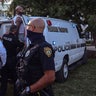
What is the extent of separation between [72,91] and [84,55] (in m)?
5.14

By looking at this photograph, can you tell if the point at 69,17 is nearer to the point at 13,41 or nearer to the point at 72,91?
the point at 72,91

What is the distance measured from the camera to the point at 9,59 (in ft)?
22.9

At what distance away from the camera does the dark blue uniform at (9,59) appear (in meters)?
6.98

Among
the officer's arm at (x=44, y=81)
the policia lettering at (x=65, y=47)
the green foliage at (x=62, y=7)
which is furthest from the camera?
the green foliage at (x=62, y=7)

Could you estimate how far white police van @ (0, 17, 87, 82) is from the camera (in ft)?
30.3

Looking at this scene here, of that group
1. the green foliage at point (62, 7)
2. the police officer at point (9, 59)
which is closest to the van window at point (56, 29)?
the police officer at point (9, 59)

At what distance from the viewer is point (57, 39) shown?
960 cm

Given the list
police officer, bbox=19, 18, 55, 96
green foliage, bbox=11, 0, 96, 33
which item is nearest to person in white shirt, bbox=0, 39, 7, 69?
police officer, bbox=19, 18, 55, 96

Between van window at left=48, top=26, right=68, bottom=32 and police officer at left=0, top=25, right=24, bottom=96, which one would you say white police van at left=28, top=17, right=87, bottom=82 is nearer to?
van window at left=48, top=26, right=68, bottom=32

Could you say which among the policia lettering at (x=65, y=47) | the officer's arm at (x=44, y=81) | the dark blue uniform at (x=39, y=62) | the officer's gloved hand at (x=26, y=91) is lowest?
the policia lettering at (x=65, y=47)

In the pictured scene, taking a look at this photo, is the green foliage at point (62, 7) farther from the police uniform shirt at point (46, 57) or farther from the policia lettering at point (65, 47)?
the police uniform shirt at point (46, 57)

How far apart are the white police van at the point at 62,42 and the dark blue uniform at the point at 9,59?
1.22 meters

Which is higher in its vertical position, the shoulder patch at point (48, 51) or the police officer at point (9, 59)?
the shoulder patch at point (48, 51)

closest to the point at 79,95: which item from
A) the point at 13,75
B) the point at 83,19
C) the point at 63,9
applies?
the point at 13,75
